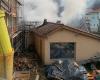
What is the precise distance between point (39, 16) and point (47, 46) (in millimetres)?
23219

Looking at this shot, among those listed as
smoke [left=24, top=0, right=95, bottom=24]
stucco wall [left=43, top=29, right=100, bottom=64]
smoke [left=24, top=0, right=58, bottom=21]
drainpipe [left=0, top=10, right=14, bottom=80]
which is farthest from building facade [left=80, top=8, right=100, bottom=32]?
drainpipe [left=0, top=10, right=14, bottom=80]

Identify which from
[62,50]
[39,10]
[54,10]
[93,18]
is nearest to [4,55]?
[62,50]

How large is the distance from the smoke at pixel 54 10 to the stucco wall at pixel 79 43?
71.9ft

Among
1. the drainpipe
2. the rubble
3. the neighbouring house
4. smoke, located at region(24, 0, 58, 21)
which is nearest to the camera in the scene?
the drainpipe

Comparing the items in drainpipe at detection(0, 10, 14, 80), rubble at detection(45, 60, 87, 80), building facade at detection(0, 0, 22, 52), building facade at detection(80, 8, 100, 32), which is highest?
building facade at detection(80, 8, 100, 32)

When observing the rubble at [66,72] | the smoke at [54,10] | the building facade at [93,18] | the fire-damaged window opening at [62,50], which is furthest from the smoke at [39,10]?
the rubble at [66,72]

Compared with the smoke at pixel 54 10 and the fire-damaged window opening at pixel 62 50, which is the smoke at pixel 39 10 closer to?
the smoke at pixel 54 10

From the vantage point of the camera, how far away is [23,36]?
28.9 metres

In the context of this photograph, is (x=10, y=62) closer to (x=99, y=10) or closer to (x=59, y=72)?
(x=59, y=72)

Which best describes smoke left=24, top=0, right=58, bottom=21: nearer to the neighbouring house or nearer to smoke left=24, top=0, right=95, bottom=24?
smoke left=24, top=0, right=95, bottom=24

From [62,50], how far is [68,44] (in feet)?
1.85

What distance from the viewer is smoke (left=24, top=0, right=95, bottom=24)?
137ft

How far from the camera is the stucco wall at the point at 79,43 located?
18.6 metres

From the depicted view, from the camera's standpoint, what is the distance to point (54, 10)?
4506 cm
